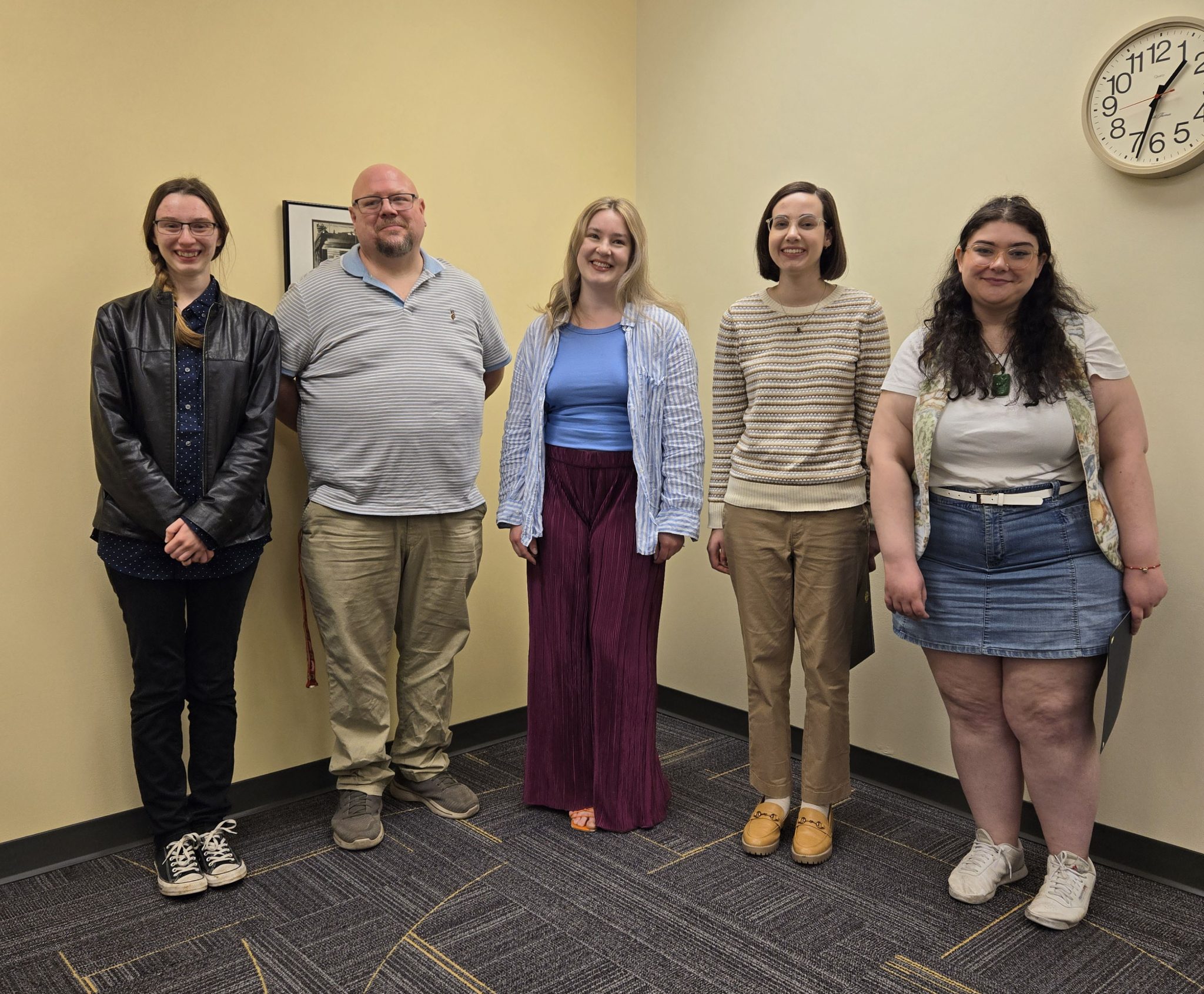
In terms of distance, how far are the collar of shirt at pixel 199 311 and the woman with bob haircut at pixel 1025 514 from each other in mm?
1621

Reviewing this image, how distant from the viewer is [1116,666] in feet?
6.63

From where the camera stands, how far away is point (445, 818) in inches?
106

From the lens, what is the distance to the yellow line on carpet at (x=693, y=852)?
2.39m

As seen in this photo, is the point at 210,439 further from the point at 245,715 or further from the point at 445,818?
the point at 445,818

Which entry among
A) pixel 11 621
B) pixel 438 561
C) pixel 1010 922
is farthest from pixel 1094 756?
pixel 11 621

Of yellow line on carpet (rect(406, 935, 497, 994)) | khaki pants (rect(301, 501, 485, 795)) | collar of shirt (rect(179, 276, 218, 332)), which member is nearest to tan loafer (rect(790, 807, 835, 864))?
yellow line on carpet (rect(406, 935, 497, 994))

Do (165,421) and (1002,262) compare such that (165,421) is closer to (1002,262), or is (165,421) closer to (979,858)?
(1002,262)

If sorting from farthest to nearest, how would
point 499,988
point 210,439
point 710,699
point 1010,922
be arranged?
point 710,699 → point 210,439 → point 1010,922 → point 499,988

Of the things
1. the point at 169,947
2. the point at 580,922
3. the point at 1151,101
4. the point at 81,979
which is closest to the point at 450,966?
the point at 580,922

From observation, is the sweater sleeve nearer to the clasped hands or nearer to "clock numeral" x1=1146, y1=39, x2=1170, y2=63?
"clock numeral" x1=1146, y1=39, x2=1170, y2=63

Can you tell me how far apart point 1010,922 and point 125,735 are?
7.20 ft

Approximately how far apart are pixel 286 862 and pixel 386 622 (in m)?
0.65

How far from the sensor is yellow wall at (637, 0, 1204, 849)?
2.28 metres

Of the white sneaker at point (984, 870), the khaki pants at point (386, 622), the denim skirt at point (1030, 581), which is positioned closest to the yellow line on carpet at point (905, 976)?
the white sneaker at point (984, 870)
